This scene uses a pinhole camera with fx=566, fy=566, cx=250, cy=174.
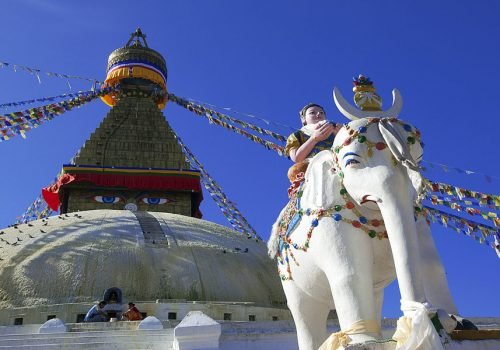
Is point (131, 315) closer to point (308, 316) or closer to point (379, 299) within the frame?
point (308, 316)

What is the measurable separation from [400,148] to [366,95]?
2.63ft

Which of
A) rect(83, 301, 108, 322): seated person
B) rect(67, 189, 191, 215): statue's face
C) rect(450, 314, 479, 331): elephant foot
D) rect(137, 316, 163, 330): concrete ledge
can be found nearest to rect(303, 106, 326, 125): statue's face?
rect(450, 314, 479, 331): elephant foot

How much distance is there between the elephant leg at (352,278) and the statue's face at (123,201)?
16536 mm

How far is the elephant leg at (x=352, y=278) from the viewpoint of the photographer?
3530 mm

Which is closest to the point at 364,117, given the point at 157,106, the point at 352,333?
the point at 352,333

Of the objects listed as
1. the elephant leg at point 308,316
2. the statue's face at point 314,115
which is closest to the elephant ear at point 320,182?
the statue's face at point 314,115

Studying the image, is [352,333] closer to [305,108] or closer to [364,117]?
[364,117]

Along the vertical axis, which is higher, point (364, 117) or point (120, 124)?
point (120, 124)

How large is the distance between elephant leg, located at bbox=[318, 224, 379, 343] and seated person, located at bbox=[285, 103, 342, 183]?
95 centimetres

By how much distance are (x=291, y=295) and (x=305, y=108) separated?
5.19 feet

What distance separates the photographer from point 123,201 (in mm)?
19891

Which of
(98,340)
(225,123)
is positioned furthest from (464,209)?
(225,123)

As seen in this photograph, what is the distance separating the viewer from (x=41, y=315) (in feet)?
33.4

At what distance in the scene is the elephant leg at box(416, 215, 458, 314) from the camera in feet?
11.2
